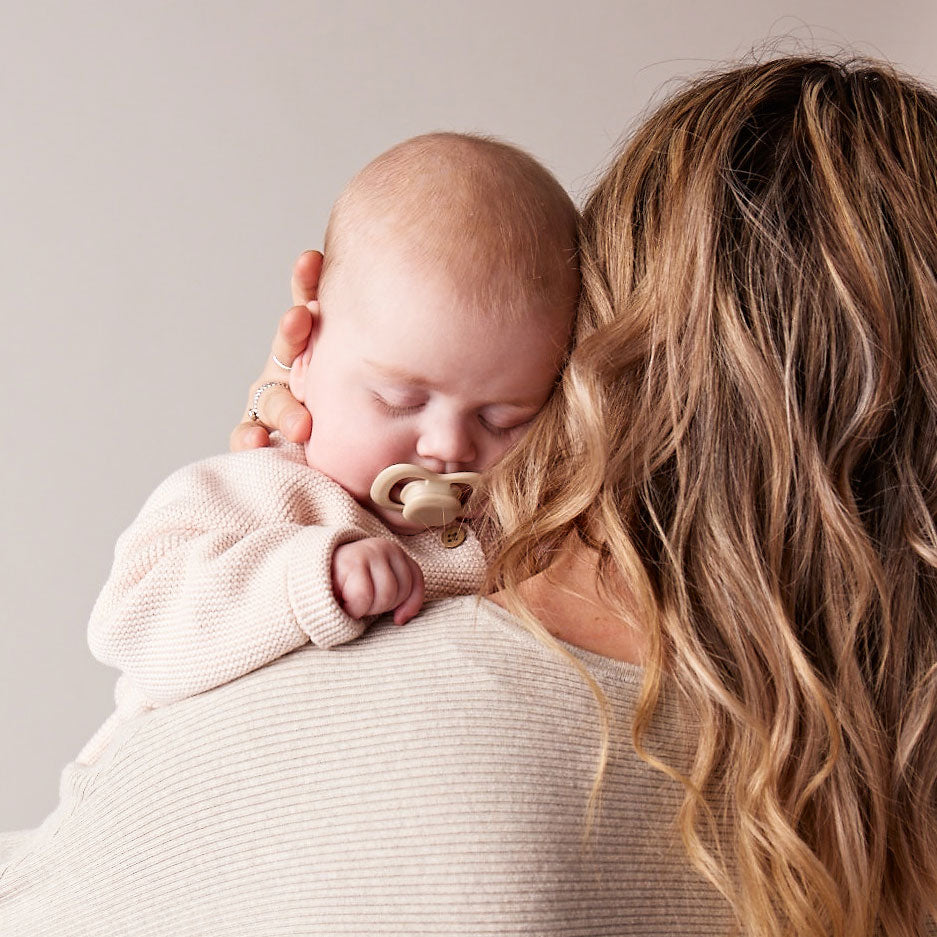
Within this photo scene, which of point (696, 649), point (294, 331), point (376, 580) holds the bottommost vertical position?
point (696, 649)

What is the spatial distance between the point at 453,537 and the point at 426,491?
0.24 feet

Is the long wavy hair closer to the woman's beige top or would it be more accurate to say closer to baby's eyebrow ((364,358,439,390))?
the woman's beige top

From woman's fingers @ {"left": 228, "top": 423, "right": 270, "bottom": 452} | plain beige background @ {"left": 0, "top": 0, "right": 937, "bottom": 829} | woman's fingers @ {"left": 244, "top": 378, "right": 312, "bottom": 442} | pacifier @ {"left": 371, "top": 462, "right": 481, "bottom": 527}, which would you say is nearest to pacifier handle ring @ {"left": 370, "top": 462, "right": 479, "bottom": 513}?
pacifier @ {"left": 371, "top": 462, "right": 481, "bottom": 527}

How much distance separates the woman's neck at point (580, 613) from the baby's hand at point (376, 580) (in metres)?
0.07

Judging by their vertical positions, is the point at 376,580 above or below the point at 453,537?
above

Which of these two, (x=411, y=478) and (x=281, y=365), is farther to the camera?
(x=281, y=365)

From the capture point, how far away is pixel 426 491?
1.09 m


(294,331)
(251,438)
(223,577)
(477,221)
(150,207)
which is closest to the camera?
(223,577)

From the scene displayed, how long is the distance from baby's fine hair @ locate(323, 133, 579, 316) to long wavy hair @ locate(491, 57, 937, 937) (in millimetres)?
171

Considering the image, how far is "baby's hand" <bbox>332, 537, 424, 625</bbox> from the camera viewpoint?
86 cm

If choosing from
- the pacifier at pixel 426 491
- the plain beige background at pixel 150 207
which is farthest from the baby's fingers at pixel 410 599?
the plain beige background at pixel 150 207

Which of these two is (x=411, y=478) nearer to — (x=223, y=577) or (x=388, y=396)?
(x=388, y=396)

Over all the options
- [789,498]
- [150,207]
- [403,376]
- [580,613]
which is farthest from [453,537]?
[150,207]

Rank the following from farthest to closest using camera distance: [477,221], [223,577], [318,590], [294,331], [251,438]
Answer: [251,438], [294,331], [477,221], [223,577], [318,590]
